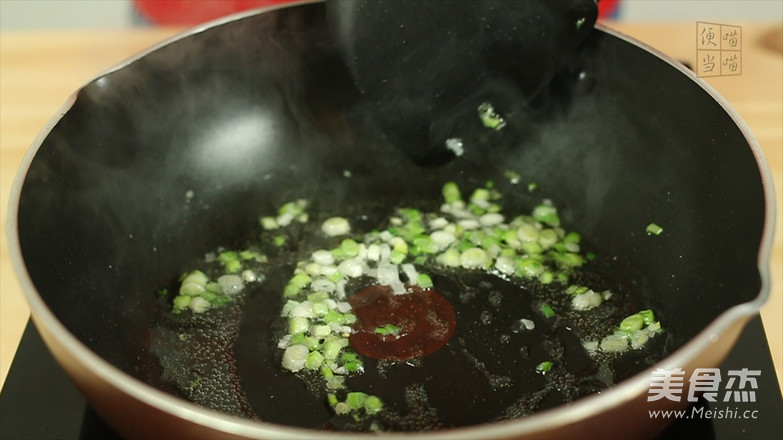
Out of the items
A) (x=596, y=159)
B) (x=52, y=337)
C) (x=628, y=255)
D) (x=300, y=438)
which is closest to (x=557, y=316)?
(x=628, y=255)

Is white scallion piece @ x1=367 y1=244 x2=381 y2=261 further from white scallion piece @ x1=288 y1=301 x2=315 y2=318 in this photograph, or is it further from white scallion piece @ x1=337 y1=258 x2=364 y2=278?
white scallion piece @ x1=288 y1=301 x2=315 y2=318

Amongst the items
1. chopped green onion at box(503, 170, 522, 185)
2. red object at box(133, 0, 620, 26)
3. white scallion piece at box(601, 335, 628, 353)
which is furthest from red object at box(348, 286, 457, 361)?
red object at box(133, 0, 620, 26)

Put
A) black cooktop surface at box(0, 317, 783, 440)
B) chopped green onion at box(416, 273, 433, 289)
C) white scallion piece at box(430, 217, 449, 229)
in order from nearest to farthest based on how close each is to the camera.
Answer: black cooktop surface at box(0, 317, 783, 440) < chopped green onion at box(416, 273, 433, 289) < white scallion piece at box(430, 217, 449, 229)

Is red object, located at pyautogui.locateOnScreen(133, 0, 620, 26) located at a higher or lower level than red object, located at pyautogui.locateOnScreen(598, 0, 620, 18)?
higher

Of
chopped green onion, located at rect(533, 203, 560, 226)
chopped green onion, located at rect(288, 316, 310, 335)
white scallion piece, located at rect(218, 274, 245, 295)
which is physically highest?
chopped green onion, located at rect(533, 203, 560, 226)

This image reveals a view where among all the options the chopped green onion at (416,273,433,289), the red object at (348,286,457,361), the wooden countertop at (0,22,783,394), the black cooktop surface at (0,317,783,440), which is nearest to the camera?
the black cooktop surface at (0,317,783,440)

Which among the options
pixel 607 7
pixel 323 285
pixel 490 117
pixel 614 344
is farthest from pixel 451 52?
pixel 607 7
